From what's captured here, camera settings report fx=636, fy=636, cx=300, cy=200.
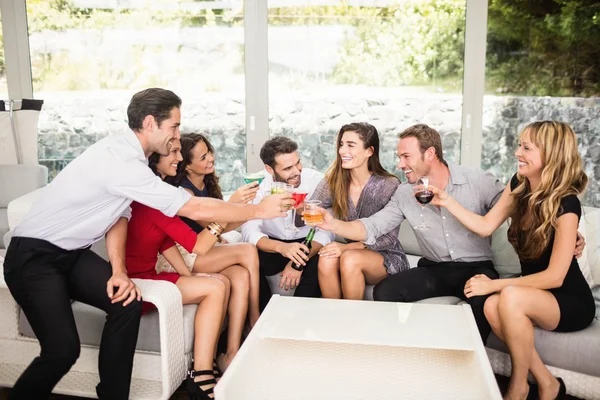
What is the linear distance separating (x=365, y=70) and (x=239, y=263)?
2.17 metres

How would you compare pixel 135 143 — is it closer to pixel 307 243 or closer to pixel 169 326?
pixel 169 326

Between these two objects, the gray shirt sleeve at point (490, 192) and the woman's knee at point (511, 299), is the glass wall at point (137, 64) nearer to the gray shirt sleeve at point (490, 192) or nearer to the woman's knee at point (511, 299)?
the gray shirt sleeve at point (490, 192)

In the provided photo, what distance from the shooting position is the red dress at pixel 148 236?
2.70 m

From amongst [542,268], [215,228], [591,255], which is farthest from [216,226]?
[591,255]

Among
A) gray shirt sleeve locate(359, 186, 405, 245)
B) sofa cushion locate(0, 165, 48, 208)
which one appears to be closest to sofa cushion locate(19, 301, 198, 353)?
gray shirt sleeve locate(359, 186, 405, 245)

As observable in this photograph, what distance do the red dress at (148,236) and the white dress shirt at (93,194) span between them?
26cm

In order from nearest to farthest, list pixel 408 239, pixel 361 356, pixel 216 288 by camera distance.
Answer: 1. pixel 361 356
2. pixel 216 288
3. pixel 408 239

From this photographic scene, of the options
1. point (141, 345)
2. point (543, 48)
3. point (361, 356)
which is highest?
point (543, 48)

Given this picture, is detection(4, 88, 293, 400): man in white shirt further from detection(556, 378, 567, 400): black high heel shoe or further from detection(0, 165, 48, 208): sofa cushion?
detection(0, 165, 48, 208): sofa cushion

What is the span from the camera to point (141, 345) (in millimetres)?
2662

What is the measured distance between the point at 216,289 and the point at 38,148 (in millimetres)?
2943

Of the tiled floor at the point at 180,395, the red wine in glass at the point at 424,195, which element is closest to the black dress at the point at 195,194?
the tiled floor at the point at 180,395

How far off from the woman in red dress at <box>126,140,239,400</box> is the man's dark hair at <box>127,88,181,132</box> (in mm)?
188

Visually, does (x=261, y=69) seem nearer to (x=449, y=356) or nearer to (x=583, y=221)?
(x=583, y=221)
